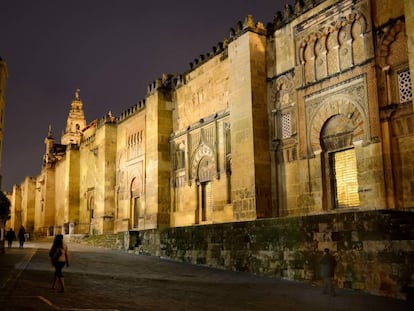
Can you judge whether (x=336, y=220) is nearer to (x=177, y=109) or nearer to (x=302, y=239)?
(x=302, y=239)

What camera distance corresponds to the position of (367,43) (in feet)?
37.7

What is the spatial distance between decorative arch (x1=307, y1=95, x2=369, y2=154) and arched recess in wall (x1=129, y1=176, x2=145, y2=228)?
36.4ft

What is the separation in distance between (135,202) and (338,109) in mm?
13052

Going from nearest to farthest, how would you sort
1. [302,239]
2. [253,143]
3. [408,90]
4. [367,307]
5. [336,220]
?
[367,307], [336,220], [302,239], [408,90], [253,143]

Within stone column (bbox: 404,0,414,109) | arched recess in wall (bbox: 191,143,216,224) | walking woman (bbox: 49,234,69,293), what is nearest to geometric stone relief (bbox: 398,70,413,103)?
stone column (bbox: 404,0,414,109)

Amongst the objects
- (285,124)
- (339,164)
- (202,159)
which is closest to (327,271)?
(339,164)

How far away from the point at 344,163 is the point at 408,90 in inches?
98.0

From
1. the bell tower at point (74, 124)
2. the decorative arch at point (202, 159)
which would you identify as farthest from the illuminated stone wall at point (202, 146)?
the bell tower at point (74, 124)

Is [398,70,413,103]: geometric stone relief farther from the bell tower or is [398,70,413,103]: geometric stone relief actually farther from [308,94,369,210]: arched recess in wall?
the bell tower

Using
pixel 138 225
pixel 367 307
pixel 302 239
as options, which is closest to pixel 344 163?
pixel 302 239

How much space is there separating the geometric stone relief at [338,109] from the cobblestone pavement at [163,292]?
429 centimetres

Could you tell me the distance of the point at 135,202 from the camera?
22688 mm

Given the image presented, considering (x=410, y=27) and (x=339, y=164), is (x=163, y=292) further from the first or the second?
(x=410, y=27)

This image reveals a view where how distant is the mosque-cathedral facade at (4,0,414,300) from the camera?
11.0 metres
